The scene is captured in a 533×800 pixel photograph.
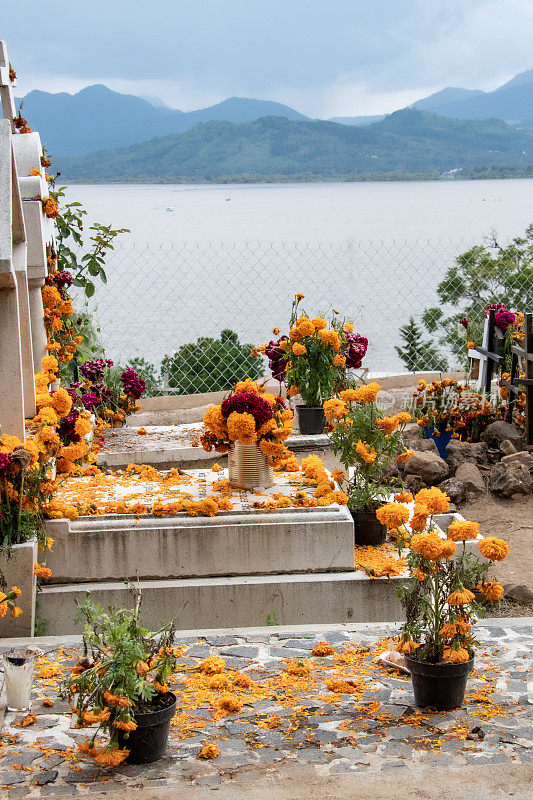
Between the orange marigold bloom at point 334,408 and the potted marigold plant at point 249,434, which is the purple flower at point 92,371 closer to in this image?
the potted marigold plant at point 249,434

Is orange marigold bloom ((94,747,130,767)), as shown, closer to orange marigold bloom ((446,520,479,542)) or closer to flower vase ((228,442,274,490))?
orange marigold bloom ((446,520,479,542))

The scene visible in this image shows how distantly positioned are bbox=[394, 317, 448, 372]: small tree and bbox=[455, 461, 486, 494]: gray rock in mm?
4370

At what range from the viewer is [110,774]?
3.58 metres

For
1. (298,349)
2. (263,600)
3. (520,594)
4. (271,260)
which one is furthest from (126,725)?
(271,260)

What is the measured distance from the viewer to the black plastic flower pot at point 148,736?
11.8 ft

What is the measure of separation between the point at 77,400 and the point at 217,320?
704cm

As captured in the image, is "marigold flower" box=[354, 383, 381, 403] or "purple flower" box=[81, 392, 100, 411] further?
"purple flower" box=[81, 392, 100, 411]

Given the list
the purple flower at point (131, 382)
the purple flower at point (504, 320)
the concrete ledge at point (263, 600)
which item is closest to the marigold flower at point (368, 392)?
the concrete ledge at point (263, 600)

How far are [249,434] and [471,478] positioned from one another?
2.98 meters

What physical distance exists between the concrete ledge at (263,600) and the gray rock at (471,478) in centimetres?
293

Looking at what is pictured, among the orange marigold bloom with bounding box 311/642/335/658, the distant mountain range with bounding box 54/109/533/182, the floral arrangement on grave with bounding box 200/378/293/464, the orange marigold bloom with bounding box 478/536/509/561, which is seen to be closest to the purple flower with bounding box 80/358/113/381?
the floral arrangement on grave with bounding box 200/378/293/464

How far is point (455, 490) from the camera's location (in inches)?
323

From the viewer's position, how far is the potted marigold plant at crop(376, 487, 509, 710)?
401cm

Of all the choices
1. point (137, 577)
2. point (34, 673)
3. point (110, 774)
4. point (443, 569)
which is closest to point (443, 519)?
point (137, 577)
